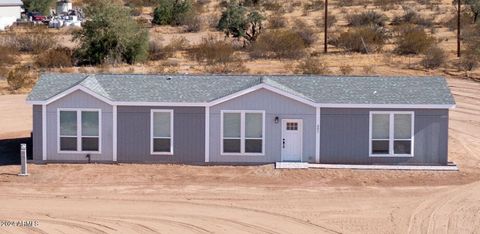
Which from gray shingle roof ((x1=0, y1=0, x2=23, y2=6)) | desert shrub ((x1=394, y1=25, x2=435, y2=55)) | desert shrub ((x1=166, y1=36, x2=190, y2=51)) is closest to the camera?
desert shrub ((x1=394, y1=25, x2=435, y2=55))

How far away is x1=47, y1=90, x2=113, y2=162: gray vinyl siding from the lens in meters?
29.6

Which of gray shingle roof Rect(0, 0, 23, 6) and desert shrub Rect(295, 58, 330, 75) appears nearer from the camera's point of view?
desert shrub Rect(295, 58, 330, 75)

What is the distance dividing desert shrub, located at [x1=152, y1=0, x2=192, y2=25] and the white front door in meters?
48.6

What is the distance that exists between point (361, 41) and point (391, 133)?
1262 inches

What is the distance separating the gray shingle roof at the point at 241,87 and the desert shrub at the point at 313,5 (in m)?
56.5

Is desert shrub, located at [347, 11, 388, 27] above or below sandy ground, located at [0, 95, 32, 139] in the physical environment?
above

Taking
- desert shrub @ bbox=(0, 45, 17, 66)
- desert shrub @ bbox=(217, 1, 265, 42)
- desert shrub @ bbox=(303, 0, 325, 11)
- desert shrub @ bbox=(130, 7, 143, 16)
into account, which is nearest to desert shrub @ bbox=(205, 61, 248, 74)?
desert shrub @ bbox=(217, 1, 265, 42)

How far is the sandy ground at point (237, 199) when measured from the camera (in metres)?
22.0

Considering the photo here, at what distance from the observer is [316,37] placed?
65.3 m

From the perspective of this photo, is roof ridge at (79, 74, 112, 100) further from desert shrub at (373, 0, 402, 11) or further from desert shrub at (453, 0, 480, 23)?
desert shrub at (373, 0, 402, 11)

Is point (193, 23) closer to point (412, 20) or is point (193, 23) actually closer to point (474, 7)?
point (412, 20)

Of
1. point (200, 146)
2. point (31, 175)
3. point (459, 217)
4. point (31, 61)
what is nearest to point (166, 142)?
point (200, 146)

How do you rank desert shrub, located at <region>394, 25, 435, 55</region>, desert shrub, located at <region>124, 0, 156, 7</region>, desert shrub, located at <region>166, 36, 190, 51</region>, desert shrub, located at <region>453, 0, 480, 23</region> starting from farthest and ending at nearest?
1. desert shrub, located at <region>124, 0, 156, 7</region>
2. desert shrub, located at <region>453, 0, 480, 23</region>
3. desert shrub, located at <region>166, 36, 190, 51</region>
4. desert shrub, located at <region>394, 25, 435, 55</region>

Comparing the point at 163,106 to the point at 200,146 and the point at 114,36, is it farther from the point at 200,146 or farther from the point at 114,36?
the point at 114,36
